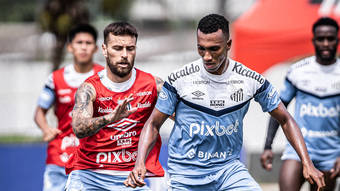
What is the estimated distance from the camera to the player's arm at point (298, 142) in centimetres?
475

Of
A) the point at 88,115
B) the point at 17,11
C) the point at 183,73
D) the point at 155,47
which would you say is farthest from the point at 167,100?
the point at 17,11

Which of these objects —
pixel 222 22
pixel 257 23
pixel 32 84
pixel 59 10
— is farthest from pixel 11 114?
pixel 222 22

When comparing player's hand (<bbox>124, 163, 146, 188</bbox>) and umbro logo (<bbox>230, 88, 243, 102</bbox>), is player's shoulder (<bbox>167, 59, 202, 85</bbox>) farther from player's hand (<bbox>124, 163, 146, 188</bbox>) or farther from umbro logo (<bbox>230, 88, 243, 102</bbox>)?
player's hand (<bbox>124, 163, 146, 188</bbox>)

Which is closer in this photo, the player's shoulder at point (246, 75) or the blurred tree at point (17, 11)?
the player's shoulder at point (246, 75)

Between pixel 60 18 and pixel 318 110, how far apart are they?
6966mm

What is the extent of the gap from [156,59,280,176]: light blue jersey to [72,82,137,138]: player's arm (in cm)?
34

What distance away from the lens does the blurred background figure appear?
871cm

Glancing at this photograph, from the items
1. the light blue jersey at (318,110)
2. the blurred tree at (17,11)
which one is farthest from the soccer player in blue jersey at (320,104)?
the blurred tree at (17,11)

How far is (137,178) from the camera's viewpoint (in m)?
4.54

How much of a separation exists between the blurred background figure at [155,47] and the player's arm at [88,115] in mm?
2978

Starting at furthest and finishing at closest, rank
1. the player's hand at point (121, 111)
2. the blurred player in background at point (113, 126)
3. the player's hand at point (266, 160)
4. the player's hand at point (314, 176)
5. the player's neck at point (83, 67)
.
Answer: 1. the player's neck at point (83, 67)
2. the player's hand at point (266, 160)
3. the blurred player in background at point (113, 126)
4. the player's hand at point (121, 111)
5. the player's hand at point (314, 176)

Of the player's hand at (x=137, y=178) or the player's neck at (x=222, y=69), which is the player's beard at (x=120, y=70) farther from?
the player's hand at (x=137, y=178)

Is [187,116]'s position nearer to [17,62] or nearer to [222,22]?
[222,22]

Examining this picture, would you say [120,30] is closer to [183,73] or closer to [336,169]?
[183,73]
